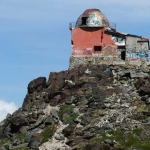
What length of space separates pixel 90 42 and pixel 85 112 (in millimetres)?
18333

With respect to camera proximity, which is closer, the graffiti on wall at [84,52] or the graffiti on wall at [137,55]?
the graffiti on wall at [137,55]

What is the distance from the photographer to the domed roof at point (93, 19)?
103500mm

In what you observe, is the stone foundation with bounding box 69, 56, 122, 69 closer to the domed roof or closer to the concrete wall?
the concrete wall

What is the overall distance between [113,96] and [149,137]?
46.2 ft

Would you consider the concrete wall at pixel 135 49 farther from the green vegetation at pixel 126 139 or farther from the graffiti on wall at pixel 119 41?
the green vegetation at pixel 126 139

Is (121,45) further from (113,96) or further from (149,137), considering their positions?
(149,137)

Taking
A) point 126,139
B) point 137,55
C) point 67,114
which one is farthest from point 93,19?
point 126,139

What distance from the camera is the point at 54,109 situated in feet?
298

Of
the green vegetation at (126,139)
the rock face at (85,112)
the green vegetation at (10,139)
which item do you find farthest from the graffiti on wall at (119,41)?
the green vegetation at (126,139)

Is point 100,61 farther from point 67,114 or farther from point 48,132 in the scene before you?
point 48,132

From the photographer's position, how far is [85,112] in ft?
291

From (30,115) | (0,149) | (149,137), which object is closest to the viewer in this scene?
(149,137)

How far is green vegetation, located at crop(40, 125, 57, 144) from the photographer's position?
277 feet

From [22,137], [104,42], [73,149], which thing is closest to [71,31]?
[104,42]
